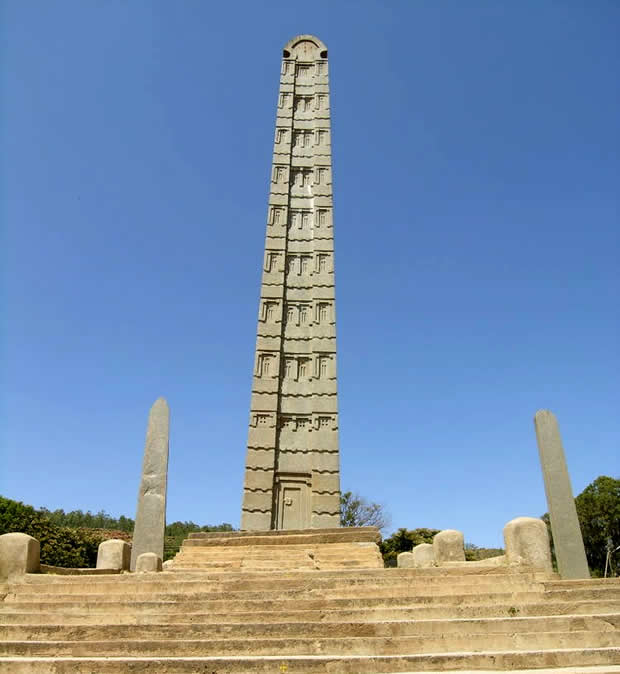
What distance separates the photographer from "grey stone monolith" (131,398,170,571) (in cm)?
835

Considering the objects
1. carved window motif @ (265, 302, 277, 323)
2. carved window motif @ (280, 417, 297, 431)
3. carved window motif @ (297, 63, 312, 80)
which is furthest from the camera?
carved window motif @ (297, 63, 312, 80)

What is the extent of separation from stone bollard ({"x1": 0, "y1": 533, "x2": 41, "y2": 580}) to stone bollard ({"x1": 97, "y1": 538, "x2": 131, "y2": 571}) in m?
1.81

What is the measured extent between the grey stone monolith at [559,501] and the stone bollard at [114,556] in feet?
20.4

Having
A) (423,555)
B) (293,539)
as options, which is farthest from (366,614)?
(423,555)

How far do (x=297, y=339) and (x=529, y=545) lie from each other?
9174mm

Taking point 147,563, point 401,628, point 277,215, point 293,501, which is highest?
point 277,215

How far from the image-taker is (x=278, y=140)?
1762 centimetres

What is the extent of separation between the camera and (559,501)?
23.0 feet

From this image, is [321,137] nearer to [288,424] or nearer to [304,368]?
[304,368]

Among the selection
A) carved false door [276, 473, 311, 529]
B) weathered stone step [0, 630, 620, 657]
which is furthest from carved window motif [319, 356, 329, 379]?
weathered stone step [0, 630, 620, 657]

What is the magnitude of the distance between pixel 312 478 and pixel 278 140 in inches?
415

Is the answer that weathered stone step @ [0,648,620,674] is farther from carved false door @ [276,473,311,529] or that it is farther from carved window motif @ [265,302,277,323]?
carved window motif @ [265,302,277,323]

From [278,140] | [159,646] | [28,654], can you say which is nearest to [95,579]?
[28,654]

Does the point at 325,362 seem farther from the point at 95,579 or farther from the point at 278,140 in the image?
the point at 95,579
